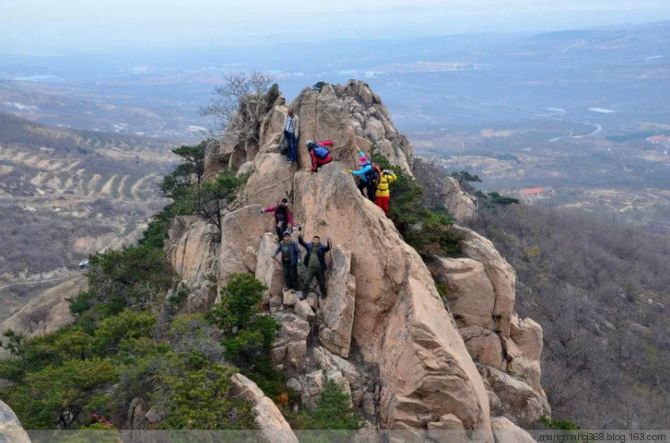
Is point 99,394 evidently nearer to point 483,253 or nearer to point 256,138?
point 483,253

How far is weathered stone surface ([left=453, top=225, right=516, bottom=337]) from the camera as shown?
17891 millimetres

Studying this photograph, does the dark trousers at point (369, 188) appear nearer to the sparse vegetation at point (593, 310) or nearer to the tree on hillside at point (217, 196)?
the tree on hillside at point (217, 196)

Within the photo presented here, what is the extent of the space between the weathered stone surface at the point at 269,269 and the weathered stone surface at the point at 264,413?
3.23 metres

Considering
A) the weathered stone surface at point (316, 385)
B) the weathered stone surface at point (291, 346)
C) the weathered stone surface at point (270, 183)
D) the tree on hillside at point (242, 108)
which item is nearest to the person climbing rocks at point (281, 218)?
the weathered stone surface at point (270, 183)

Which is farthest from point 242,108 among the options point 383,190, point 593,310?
point 593,310

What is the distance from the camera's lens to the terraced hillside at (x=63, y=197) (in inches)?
2254

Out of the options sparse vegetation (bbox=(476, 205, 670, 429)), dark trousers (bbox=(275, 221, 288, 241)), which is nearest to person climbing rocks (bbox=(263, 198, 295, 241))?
dark trousers (bbox=(275, 221, 288, 241))

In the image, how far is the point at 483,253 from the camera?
18.4 meters

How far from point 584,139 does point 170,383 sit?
545ft

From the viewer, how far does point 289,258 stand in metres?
15.3

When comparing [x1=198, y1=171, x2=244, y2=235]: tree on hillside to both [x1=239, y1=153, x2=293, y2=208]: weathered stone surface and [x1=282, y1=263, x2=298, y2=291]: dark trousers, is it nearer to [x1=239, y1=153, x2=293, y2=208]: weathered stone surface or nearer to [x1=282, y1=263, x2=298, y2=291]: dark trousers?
[x1=239, y1=153, x2=293, y2=208]: weathered stone surface

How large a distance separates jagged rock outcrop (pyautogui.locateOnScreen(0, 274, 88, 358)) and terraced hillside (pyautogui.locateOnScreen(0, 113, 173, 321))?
8.59m

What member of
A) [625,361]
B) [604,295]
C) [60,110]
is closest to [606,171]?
[604,295]

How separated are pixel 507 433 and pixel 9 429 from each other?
10.2 m
